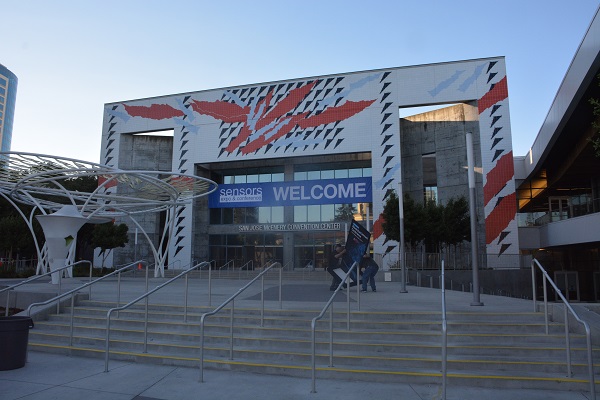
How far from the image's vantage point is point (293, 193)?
42.2 metres

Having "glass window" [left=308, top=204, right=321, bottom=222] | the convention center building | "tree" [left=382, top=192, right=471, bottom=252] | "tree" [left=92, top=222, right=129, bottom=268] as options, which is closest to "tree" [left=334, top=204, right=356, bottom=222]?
the convention center building

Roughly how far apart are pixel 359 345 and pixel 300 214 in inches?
1359

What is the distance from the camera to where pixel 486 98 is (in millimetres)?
35969

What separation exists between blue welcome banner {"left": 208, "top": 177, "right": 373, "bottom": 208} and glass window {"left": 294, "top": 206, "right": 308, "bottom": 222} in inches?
28.7

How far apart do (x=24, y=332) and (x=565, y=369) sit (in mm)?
8593

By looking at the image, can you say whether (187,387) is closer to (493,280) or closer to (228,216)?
(493,280)

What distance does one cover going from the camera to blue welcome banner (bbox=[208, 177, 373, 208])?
3994 centimetres

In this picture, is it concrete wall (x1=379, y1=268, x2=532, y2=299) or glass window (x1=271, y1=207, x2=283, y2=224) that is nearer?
concrete wall (x1=379, y1=268, x2=532, y2=299)

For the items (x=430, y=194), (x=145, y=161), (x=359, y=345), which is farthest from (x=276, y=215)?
(x=359, y=345)

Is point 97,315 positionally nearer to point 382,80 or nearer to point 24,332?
point 24,332

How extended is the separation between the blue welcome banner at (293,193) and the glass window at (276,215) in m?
0.69

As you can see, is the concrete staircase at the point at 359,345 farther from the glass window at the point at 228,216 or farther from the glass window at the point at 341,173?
the glass window at the point at 228,216

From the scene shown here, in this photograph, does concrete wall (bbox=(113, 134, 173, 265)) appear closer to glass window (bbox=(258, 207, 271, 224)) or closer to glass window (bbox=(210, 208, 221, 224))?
glass window (bbox=(210, 208, 221, 224))

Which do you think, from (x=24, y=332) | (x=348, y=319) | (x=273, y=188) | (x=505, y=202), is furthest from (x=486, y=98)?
(x=24, y=332)
